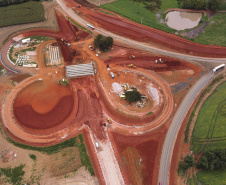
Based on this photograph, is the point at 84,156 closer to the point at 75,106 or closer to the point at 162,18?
the point at 75,106

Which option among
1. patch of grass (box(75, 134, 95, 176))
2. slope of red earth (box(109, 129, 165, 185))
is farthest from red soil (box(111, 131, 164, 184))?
patch of grass (box(75, 134, 95, 176))

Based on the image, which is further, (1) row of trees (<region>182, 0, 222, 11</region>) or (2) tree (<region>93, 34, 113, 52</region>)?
(1) row of trees (<region>182, 0, 222, 11</region>)

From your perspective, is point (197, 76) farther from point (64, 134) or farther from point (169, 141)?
point (64, 134)

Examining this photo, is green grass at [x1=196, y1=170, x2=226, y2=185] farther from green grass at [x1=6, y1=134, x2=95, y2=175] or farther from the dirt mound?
the dirt mound

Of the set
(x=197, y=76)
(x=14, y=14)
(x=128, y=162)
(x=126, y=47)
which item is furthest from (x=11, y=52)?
(x=197, y=76)

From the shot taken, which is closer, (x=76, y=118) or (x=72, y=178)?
(x=72, y=178)

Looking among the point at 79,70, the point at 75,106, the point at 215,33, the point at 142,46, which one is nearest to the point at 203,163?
the point at 75,106
